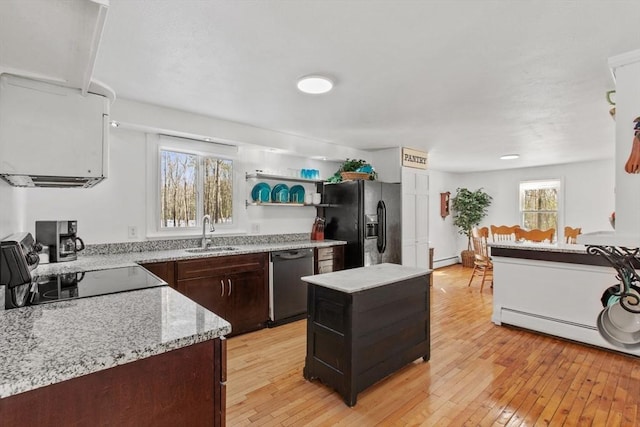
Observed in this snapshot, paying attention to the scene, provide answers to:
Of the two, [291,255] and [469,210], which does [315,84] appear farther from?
[469,210]

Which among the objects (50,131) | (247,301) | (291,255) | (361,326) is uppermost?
(50,131)

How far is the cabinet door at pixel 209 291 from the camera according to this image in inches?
116

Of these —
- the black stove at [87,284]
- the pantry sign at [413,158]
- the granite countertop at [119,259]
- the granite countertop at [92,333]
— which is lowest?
the granite countertop at [92,333]

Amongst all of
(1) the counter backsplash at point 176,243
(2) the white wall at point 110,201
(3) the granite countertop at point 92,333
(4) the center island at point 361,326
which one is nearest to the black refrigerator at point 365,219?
(1) the counter backsplash at point 176,243

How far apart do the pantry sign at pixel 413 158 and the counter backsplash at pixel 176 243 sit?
83.7 inches

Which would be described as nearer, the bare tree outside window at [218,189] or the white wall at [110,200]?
the white wall at [110,200]

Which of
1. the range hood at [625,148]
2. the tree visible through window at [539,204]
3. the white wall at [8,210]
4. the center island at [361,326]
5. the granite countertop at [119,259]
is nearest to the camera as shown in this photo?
the range hood at [625,148]

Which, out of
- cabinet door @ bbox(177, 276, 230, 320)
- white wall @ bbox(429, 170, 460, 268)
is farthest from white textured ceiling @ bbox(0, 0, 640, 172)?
white wall @ bbox(429, 170, 460, 268)

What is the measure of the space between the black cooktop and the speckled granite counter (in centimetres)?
14

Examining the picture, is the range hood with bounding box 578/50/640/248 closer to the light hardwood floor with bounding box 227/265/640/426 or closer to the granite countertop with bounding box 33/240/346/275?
the light hardwood floor with bounding box 227/265/640/426

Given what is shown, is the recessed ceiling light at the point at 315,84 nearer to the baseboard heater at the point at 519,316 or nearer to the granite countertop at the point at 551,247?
the granite countertop at the point at 551,247

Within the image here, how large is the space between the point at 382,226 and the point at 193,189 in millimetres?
2620

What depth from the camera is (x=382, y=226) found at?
4629mm

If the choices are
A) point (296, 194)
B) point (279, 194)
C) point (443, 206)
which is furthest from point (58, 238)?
point (443, 206)
